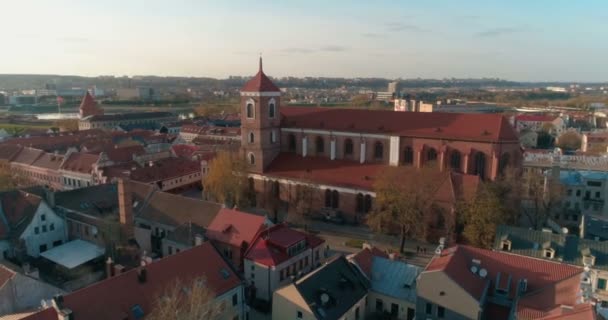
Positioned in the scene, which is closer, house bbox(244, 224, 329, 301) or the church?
house bbox(244, 224, 329, 301)

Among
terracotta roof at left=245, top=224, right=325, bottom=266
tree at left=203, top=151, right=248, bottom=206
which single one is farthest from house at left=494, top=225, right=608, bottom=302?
tree at left=203, top=151, right=248, bottom=206

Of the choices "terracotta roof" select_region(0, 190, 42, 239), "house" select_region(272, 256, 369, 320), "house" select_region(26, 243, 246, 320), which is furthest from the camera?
"terracotta roof" select_region(0, 190, 42, 239)

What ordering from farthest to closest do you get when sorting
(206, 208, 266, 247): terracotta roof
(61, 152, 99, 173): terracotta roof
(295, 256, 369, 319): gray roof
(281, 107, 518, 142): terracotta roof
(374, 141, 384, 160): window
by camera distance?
(61, 152, 99, 173): terracotta roof < (374, 141, 384, 160): window < (281, 107, 518, 142): terracotta roof < (206, 208, 266, 247): terracotta roof < (295, 256, 369, 319): gray roof

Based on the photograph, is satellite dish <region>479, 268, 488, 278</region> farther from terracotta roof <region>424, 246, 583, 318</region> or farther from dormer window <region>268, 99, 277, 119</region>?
dormer window <region>268, 99, 277, 119</region>

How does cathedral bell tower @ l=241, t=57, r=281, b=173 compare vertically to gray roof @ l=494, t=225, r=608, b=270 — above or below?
above

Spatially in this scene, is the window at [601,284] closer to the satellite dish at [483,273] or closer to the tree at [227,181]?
the satellite dish at [483,273]

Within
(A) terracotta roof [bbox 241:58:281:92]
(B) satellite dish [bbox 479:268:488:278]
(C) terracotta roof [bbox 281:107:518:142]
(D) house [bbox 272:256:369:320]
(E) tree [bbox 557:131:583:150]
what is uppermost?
(A) terracotta roof [bbox 241:58:281:92]

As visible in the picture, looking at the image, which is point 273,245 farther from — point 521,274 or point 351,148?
point 351,148
